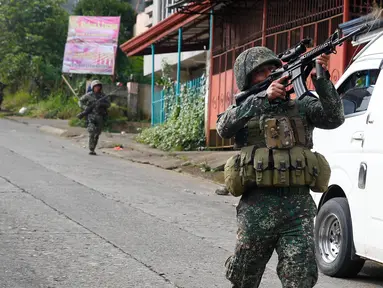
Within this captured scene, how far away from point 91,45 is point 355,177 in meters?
25.5

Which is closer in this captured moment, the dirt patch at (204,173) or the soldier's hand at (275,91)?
the soldier's hand at (275,91)

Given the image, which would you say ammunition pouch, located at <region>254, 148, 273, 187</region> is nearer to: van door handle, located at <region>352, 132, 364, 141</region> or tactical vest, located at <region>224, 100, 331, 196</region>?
tactical vest, located at <region>224, 100, 331, 196</region>

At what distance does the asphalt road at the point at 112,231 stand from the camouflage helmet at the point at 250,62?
2.09 metres

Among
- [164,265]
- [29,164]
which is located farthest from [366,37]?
[29,164]

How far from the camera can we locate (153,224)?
8.45 m

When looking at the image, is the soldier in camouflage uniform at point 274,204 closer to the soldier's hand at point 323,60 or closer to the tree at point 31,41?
the soldier's hand at point 323,60

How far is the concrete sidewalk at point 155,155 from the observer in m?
14.9

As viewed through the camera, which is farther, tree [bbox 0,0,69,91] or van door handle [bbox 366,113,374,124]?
tree [bbox 0,0,69,91]

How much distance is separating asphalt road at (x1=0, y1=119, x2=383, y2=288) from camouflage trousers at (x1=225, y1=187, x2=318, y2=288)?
5.32 feet

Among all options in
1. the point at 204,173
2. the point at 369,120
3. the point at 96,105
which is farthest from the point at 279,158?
the point at 96,105

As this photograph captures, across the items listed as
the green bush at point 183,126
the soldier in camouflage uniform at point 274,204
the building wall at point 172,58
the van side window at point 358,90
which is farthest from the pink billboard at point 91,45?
the soldier in camouflage uniform at point 274,204

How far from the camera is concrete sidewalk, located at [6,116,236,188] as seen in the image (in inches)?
587

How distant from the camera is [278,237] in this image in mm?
4246

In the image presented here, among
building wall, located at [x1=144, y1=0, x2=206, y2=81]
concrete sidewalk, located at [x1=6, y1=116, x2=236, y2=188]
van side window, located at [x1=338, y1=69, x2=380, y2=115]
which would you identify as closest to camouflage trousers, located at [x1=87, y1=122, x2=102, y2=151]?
concrete sidewalk, located at [x1=6, y1=116, x2=236, y2=188]
